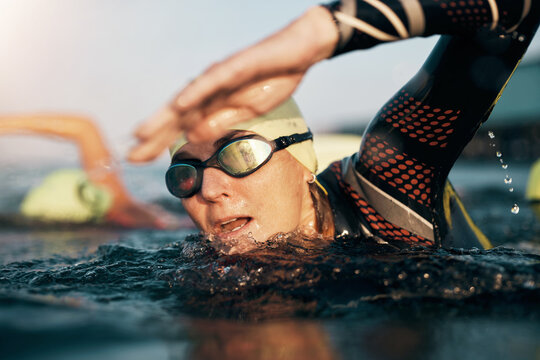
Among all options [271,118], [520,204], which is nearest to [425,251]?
[271,118]

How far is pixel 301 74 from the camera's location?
54.3 inches

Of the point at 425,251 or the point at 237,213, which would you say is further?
the point at 237,213

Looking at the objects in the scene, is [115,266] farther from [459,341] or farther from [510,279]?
[510,279]

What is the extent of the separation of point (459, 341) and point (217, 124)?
966mm

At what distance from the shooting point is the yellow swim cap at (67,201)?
5594 mm

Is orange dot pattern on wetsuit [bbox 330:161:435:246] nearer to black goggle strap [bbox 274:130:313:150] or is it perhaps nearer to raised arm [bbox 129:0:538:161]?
black goggle strap [bbox 274:130:313:150]

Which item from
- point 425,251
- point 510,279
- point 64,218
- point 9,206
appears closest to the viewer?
point 510,279

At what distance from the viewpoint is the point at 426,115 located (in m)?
1.97

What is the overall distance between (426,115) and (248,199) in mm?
973

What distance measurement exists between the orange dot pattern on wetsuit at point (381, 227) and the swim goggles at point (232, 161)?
19.0 inches

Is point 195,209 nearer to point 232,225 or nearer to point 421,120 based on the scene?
point 232,225

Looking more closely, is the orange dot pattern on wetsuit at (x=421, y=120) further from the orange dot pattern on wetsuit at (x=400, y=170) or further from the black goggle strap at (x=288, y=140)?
the black goggle strap at (x=288, y=140)

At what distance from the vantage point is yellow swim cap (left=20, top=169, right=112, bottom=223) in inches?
220

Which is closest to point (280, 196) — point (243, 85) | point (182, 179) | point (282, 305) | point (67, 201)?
point (182, 179)
